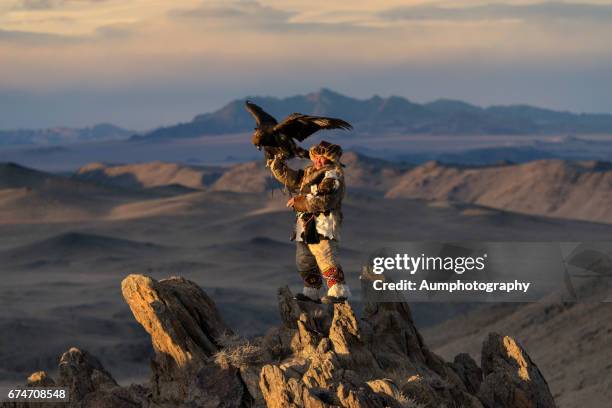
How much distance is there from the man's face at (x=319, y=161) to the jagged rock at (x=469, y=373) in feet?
10.8

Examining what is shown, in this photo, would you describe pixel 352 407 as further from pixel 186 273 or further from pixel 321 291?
pixel 186 273

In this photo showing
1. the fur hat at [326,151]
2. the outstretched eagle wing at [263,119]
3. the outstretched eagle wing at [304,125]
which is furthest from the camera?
the fur hat at [326,151]

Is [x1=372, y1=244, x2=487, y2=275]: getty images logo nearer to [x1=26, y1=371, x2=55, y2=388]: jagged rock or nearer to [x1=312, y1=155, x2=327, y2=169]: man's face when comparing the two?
[x1=312, y1=155, x2=327, y2=169]: man's face

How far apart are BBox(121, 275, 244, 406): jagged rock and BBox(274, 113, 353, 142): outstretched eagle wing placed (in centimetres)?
240

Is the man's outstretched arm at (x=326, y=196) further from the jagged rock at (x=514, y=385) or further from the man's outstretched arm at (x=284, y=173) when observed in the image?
the jagged rock at (x=514, y=385)

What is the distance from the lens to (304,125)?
42.1 ft

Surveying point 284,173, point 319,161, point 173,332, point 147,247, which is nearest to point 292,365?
point 173,332

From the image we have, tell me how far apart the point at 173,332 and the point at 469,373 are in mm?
3916

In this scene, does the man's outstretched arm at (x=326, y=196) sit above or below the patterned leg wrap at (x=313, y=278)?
above

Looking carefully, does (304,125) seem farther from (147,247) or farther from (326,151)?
(147,247)

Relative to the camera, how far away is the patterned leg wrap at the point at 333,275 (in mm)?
13141

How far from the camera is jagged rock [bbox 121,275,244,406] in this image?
13.1m

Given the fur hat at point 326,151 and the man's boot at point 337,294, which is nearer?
the fur hat at point 326,151

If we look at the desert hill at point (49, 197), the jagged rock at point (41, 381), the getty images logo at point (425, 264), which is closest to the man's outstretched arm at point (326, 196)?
the getty images logo at point (425, 264)
